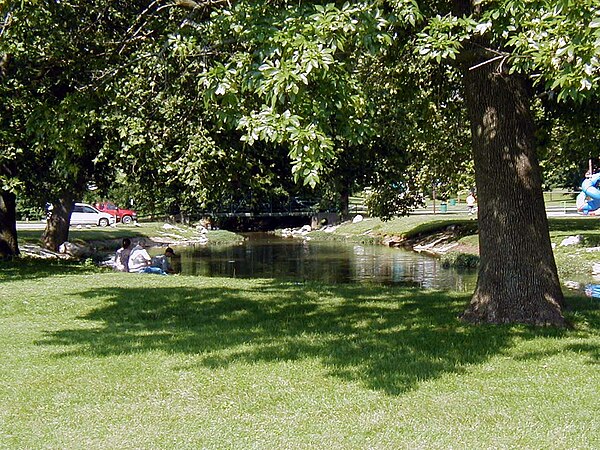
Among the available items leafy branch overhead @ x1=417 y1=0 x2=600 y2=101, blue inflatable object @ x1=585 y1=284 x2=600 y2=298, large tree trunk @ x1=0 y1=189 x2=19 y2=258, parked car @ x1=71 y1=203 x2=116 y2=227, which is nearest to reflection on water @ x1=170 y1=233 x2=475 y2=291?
blue inflatable object @ x1=585 y1=284 x2=600 y2=298

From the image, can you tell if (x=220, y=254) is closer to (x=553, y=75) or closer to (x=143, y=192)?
(x=143, y=192)

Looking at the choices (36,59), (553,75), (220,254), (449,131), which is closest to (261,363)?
(553,75)

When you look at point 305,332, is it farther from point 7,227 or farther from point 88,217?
point 88,217

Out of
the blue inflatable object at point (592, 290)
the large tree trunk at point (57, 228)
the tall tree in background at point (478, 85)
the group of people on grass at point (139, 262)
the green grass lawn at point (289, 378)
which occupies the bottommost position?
the blue inflatable object at point (592, 290)

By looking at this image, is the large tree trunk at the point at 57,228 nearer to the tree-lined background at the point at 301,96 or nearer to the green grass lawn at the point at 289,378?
the tree-lined background at the point at 301,96

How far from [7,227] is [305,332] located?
14.3 metres

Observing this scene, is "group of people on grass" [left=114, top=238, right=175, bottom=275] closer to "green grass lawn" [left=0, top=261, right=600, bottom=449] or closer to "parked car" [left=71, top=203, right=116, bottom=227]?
"green grass lawn" [left=0, top=261, right=600, bottom=449]

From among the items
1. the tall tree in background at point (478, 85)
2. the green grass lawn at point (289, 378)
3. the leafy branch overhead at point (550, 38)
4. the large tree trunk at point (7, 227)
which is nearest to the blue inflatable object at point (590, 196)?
the green grass lawn at point (289, 378)

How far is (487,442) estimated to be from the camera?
222 inches

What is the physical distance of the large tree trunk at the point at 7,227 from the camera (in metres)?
21.1

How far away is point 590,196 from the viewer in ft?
53.3

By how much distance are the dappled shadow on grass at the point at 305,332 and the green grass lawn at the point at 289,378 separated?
0.03 meters

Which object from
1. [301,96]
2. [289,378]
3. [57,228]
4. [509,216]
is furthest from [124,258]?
[301,96]

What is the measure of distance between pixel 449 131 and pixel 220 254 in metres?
14.5
